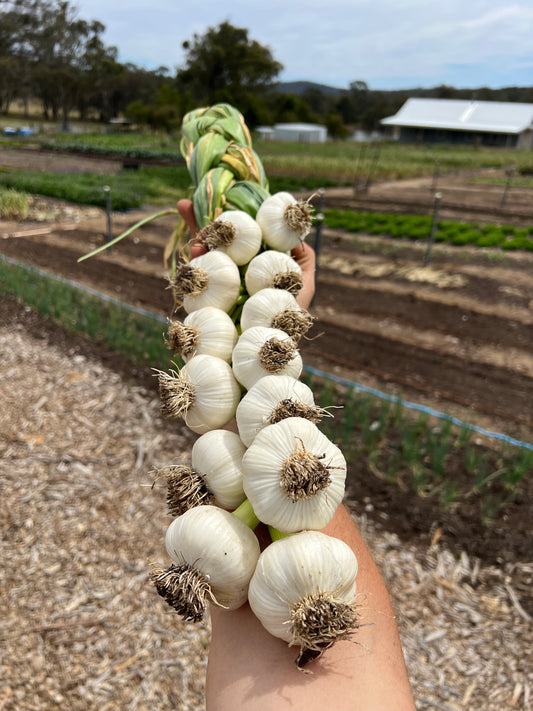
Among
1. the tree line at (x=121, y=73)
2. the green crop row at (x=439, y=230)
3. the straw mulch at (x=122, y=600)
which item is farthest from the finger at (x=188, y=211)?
the tree line at (x=121, y=73)

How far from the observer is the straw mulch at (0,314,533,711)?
2.34m

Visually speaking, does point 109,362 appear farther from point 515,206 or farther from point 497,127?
point 497,127

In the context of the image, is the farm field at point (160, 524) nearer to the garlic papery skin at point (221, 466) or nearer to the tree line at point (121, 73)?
the garlic papery skin at point (221, 466)

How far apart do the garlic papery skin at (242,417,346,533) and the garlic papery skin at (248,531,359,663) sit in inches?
1.9

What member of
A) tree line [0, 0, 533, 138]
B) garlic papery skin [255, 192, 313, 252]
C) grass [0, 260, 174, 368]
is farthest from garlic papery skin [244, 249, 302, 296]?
tree line [0, 0, 533, 138]

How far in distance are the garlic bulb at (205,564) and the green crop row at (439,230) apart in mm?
10860

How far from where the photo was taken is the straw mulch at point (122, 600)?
234 cm

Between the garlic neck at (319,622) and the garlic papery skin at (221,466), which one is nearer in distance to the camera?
the garlic neck at (319,622)

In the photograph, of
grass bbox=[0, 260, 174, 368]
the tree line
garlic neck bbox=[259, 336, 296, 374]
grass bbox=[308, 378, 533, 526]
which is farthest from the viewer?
the tree line

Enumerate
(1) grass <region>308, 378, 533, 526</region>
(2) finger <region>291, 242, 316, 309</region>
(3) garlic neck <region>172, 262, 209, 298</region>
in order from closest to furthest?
(3) garlic neck <region>172, 262, 209, 298</region> < (2) finger <region>291, 242, 316, 309</region> < (1) grass <region>308, 378, 533, 526</region>

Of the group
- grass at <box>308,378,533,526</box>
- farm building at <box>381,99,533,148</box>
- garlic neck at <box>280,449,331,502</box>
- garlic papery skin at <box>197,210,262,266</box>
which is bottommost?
grass at <box>308,378,533,526</box>

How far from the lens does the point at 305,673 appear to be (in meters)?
0.93

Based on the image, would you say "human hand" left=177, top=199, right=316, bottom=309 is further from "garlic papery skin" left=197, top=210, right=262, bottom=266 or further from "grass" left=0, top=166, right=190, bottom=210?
"grass" left=0, top=166, right=190, bottom=210

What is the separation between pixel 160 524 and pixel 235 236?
7.10 ft
